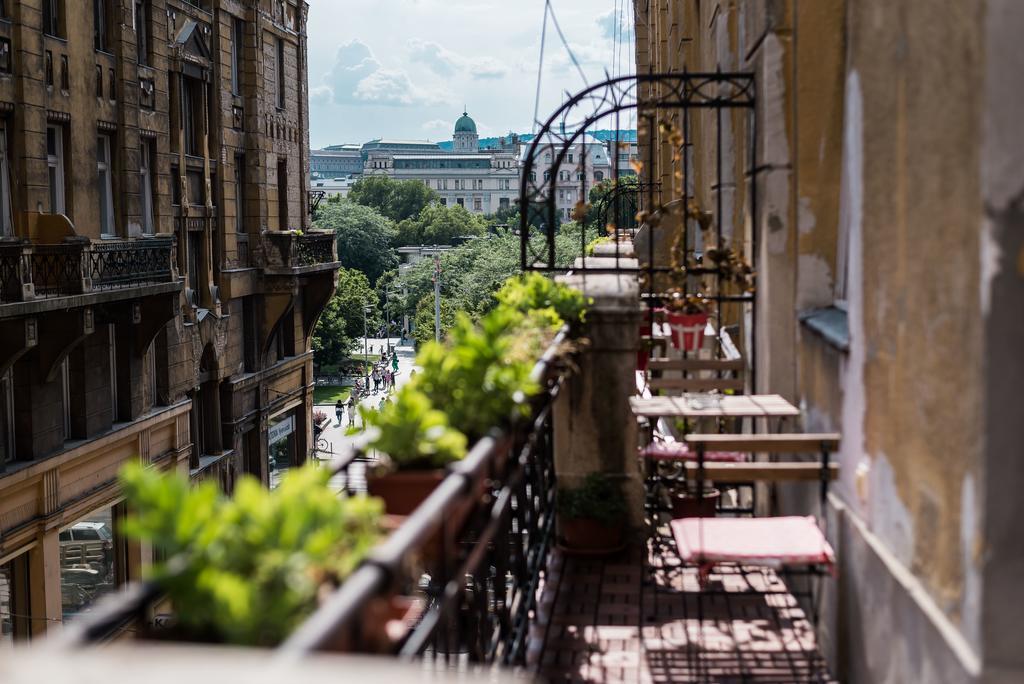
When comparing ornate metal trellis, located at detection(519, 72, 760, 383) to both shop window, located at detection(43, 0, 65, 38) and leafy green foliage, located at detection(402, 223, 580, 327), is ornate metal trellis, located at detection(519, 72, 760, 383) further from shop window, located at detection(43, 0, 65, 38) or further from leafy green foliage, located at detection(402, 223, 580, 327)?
leafy green foliage, located at detection(402, 223, 580, 327)

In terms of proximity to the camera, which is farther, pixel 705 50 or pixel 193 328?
pixel 193 328

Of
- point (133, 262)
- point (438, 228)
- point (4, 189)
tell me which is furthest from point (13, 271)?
point (438, 228)

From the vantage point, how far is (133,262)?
66.6 feet

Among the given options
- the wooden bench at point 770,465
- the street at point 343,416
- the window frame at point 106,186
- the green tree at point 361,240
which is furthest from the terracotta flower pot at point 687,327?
the green tree at point 361,240

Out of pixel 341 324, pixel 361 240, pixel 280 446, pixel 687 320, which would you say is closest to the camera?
pixel 687 320

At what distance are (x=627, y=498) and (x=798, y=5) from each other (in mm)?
3656

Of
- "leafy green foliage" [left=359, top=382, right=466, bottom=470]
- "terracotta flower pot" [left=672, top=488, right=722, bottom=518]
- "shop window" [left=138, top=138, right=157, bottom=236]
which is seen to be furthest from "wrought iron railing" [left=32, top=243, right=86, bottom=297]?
"leafy green foliage" [left=359, top=382, right=466, bottom=470]

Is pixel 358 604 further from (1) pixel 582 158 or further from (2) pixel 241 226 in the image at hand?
(2) pixel 241 226

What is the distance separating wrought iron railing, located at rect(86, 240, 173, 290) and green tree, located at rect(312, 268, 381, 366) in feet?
160

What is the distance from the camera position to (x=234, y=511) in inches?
109

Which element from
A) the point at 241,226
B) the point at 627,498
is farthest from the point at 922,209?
the point at 241,226

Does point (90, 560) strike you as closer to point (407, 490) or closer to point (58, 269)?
point (58, 269)

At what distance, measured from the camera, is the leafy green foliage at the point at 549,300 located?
8438 mm

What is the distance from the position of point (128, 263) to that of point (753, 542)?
15760 mm
